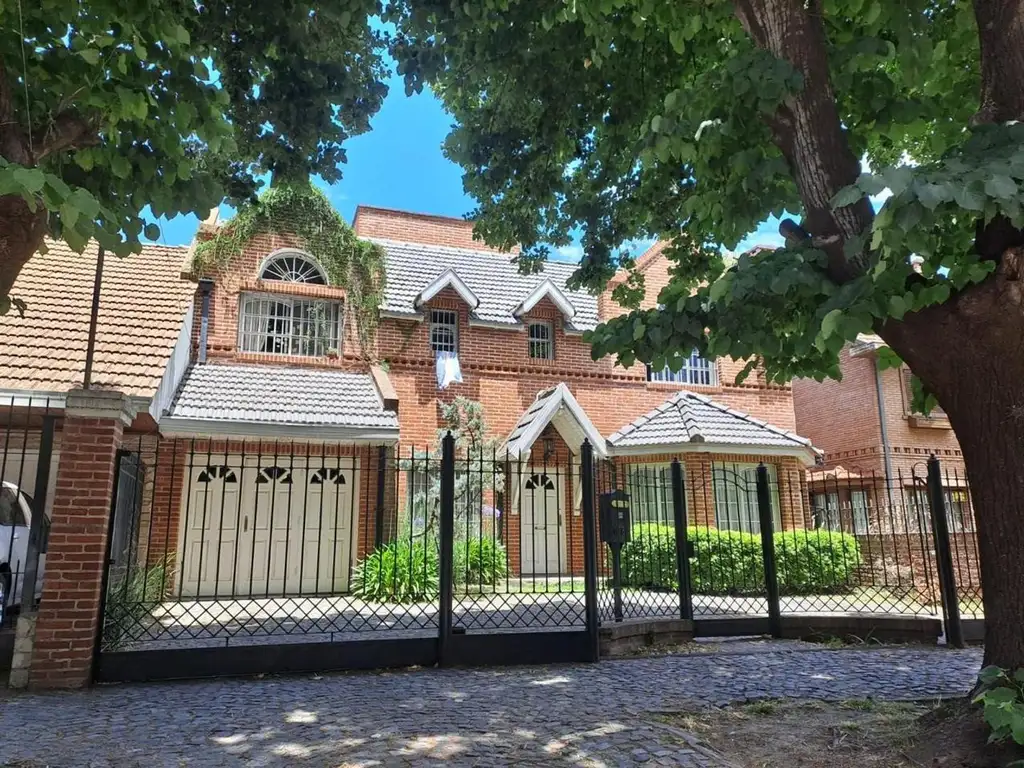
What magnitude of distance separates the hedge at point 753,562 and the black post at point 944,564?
3.25 meters

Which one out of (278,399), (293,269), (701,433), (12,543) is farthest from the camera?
(293,269)

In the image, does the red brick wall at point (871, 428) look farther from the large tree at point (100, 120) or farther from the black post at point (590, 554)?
the large tree at point (100, 120)

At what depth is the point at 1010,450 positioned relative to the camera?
13.3 ft

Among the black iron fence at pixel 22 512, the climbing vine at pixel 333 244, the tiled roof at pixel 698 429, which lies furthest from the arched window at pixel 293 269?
the tiled roof at pixel 698 429

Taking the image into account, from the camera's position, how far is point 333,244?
1488 centimetres

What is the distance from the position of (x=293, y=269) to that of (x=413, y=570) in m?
7.32

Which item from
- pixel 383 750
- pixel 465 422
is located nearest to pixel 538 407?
pixel 465 422

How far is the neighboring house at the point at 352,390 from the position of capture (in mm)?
10648

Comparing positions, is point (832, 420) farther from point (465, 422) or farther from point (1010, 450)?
point (1010, 450)

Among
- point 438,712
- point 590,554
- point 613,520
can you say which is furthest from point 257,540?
point 438,712

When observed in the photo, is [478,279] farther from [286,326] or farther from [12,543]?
[12,543]

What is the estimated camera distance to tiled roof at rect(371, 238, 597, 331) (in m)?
15.5

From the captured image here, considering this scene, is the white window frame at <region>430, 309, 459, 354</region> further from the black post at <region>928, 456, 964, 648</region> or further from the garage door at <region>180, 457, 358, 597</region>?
the black post at <region>928, 456, 964, 648</region>

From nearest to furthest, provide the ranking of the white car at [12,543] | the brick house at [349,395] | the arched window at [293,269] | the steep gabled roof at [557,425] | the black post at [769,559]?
the white car at [12,543] < the black post at [769,559] < the brick house at [349,395] < the steep gabled roof at [557,425] < the arched window at [293,269]
